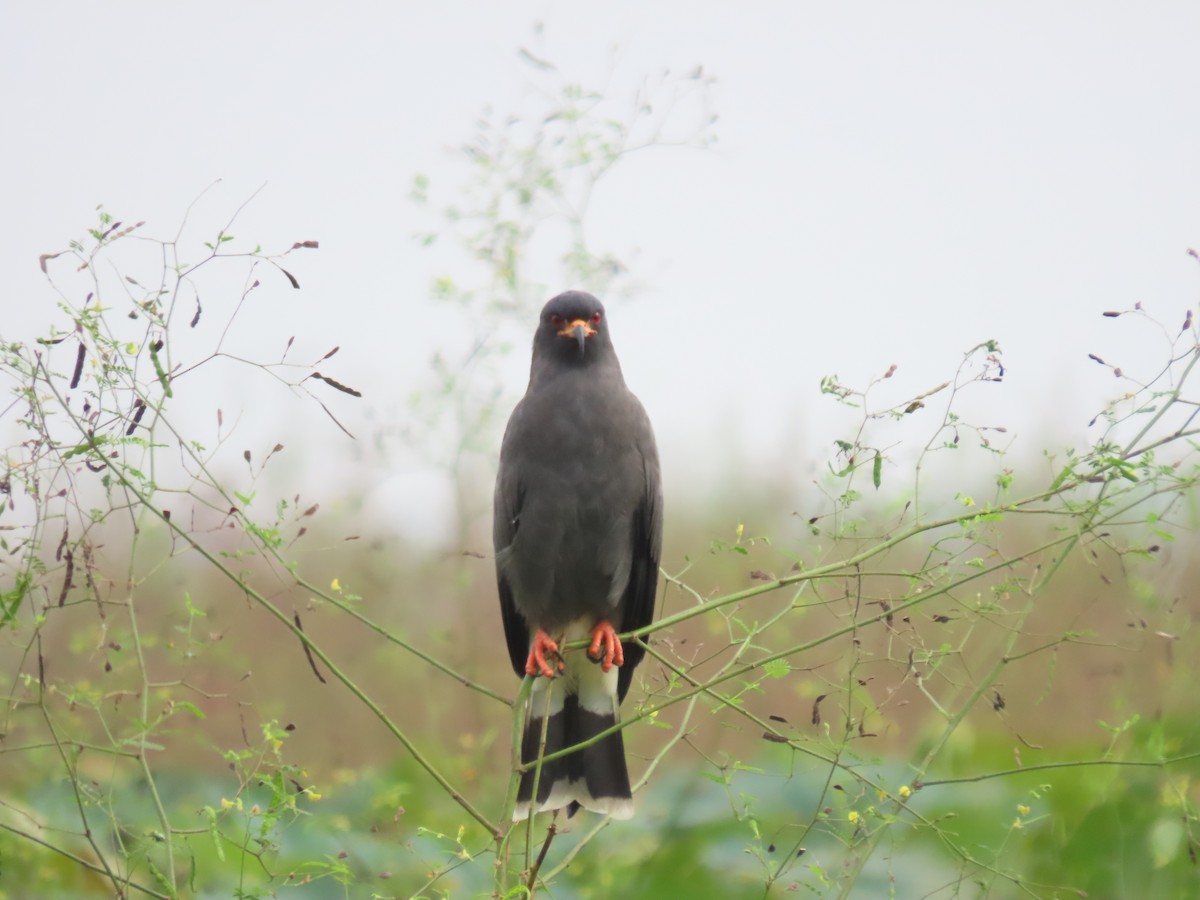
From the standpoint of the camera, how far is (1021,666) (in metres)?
5.86

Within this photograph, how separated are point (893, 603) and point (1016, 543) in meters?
1.32

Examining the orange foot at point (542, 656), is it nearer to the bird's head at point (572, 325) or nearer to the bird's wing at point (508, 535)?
→ the bird's wing at point (508, 535)

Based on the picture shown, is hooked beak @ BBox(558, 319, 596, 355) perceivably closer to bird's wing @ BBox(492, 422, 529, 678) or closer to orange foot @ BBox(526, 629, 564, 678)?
bird's wing @ BBox(492, 422, 529, 678)

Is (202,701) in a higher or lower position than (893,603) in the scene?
lower

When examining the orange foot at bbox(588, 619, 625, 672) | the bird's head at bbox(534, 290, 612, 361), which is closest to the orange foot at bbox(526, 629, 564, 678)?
the orange foot at bbox(588, 619, 625, 672)

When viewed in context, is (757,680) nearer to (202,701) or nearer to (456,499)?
(456,499)

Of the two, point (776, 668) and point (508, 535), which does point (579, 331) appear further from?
point (776, 668)

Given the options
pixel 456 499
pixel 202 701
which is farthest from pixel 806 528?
pixel 202 701

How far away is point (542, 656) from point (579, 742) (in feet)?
1.02

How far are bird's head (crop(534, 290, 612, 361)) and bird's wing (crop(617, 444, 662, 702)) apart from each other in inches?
15.8

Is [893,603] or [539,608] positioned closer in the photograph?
[893,603]

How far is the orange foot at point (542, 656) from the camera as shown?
3.99 metres

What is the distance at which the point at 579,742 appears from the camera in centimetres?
404

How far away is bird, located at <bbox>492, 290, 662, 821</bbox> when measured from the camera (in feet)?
13.7
